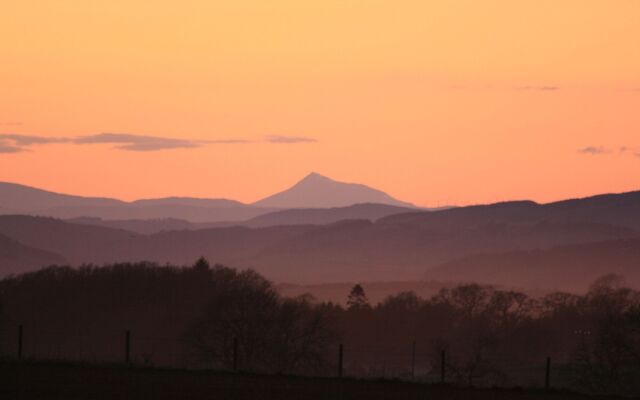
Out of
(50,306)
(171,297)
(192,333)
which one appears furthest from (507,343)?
(192,333)

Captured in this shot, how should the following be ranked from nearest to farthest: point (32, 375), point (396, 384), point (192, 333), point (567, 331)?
point (32, 375) < point (396, 384) < point (192, 333) < point (567, 331)

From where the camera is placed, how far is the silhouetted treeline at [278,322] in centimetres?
10256

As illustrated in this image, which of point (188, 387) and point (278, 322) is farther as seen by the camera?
point (278, 322)

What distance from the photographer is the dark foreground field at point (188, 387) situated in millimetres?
38062

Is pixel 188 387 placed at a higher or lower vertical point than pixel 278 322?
lower

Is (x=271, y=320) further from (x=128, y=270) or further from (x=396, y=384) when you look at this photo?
(x=128, y=270)

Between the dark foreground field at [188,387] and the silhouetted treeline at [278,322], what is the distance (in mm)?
50379

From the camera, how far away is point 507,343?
162500mm

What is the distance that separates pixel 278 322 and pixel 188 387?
2595 inches

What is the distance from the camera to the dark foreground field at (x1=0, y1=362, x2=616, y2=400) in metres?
38.1

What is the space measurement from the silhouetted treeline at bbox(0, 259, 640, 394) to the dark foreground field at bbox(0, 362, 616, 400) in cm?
5038

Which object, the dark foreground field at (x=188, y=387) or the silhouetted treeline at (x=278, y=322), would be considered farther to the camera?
the silhouetted treeline at (x=278, y=322)

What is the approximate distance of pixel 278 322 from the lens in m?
107

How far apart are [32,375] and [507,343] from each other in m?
126
